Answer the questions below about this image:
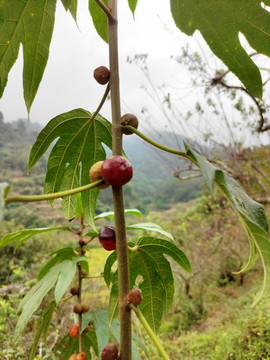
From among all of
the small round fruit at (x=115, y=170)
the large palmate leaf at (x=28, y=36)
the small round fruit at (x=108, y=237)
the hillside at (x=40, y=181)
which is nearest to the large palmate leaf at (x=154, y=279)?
the small round fruit at (x=108, y=237)

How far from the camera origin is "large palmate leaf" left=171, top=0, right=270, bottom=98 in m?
0.40

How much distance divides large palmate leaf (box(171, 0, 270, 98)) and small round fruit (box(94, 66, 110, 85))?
0.15 metres

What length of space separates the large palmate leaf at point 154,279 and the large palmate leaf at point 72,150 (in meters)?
0.12

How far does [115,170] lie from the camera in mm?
326

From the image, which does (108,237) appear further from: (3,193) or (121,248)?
(3,193)

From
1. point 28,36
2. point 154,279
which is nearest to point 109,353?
point 154,279

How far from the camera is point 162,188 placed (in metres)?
17.9

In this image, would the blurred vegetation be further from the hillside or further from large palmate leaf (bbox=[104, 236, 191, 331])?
the hillside

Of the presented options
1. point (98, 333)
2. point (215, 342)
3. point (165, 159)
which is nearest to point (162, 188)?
point (165, 159)

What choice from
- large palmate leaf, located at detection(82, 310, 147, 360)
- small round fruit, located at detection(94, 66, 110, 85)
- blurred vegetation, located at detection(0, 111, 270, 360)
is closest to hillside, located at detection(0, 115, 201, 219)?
blurred vegetation, located at detection(0, 111, 270, 360)

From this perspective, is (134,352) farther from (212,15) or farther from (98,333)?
(212,15)

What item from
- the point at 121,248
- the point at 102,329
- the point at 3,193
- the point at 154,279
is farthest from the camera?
the point at 102,329

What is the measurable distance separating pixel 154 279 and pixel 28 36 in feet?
1.48

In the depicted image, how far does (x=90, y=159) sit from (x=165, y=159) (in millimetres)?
3584
